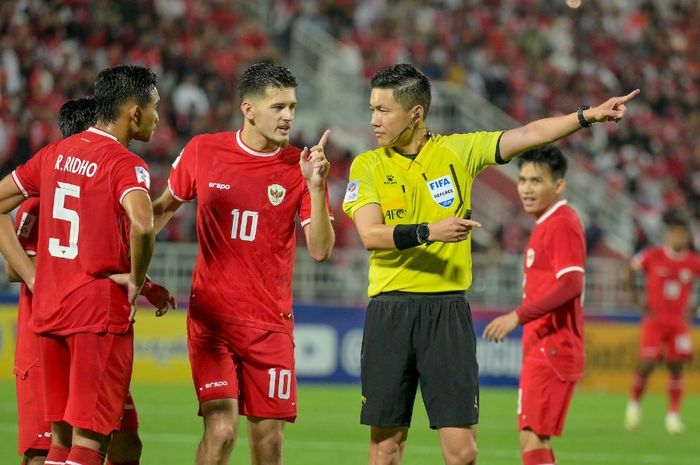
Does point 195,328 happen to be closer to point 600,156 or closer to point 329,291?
point 329,291

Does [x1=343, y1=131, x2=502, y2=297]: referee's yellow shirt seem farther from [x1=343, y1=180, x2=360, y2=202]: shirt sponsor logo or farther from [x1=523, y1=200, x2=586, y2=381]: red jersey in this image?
[x1=523, y1=200, x2=586, y2=381]: red jersey

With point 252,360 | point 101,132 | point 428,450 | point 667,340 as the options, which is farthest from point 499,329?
point 667,340

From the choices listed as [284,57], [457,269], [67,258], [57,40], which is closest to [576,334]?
[457,269]

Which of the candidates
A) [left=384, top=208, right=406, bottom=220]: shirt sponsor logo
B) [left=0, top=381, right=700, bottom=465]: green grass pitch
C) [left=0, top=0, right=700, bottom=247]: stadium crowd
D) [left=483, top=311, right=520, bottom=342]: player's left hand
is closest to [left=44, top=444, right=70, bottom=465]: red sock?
[left=384, top=208, right=406, bottom=220]: shirt sponsor logo

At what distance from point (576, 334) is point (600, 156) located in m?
17.8

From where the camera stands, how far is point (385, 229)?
6.31 metres

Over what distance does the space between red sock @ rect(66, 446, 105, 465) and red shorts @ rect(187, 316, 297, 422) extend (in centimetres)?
89

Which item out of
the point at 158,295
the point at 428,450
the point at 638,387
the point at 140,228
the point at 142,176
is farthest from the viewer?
the point at 638,387

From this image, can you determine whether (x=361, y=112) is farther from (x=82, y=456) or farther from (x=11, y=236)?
(x=82, y=456)

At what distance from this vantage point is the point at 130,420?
6.76m

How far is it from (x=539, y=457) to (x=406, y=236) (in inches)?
79.8

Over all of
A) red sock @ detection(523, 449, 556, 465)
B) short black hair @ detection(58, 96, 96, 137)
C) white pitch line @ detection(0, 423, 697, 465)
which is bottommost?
white pitch line @ detection(0, 423, 697, 465)

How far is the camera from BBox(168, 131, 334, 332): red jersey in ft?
22.4

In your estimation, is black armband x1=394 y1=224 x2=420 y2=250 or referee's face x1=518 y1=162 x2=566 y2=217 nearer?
black armband x1=394 y1=224 x2=420 y2=250
